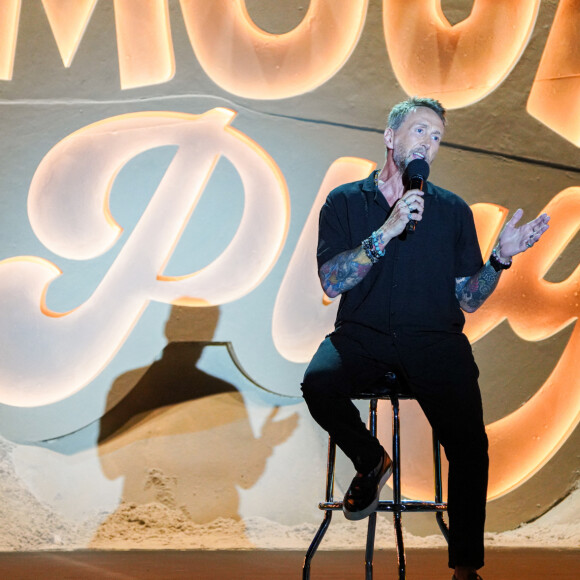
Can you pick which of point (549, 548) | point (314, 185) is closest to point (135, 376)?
point (314, 185)

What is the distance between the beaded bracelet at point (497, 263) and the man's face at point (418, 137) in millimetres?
319

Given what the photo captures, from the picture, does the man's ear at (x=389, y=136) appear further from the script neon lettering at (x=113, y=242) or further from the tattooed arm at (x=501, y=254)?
the script neon lettering at (x=113, y=242)

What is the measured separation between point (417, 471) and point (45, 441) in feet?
4.94

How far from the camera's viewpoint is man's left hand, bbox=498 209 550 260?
182cm

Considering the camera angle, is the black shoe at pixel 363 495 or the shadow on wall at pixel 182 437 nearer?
the black shoe at pixel 363 495

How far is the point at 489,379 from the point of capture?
2926 mm

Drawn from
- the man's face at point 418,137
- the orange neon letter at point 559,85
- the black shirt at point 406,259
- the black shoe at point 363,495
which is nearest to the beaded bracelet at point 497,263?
the black shirt at point 406,259

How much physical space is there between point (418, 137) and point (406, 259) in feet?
1.17

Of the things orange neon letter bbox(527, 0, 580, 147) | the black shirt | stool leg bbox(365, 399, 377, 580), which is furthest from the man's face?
orange neon letter bbox(527, 0, 580, 147)

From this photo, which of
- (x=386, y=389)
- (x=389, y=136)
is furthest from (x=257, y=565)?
(x=389, y=136)

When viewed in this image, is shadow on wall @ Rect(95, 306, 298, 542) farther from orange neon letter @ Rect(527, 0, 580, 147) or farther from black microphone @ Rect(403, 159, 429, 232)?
orange neon letter @ Rect(527, 0, 580, 147)

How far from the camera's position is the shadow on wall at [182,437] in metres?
2.71

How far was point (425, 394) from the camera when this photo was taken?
184 centimetres

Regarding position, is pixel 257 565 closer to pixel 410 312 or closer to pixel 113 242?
pixel 410 312
